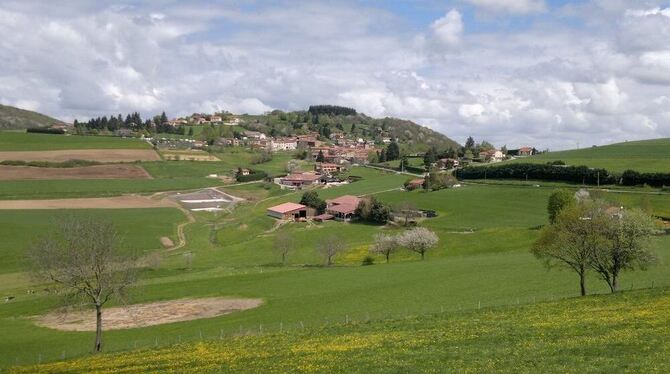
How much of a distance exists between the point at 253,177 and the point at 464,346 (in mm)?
163600

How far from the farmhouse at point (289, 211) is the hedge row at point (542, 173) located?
5508 cm

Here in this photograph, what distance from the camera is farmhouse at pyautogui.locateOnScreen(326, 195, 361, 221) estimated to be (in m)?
126

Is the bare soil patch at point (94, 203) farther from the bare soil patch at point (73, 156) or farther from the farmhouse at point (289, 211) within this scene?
the bare soil patch at point (73, 156)

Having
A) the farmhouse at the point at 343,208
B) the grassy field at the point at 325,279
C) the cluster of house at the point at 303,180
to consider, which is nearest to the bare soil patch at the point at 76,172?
the cluster of house at the point at 303,180

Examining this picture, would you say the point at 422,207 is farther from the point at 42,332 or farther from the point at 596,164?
the point at 42,332

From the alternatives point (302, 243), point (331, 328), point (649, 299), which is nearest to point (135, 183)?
point (302, 243)

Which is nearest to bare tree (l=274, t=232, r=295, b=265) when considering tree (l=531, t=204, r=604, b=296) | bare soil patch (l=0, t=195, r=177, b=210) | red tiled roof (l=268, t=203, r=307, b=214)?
red tiled roof (l=268, t=203, r=307, b=214)

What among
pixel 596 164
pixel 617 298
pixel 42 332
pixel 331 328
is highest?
pixel 596 164

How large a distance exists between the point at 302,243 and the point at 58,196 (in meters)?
66.5

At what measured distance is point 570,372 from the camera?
21609 mm

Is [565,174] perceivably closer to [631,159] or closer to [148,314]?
[631,159]

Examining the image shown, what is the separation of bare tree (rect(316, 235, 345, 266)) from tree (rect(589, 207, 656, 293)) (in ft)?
137

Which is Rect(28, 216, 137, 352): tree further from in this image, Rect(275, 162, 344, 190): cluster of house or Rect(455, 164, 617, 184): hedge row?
Rect(275, 162, 344, 190): cluster of house

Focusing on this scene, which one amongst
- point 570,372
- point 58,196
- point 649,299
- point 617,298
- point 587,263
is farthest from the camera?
point 58,196
